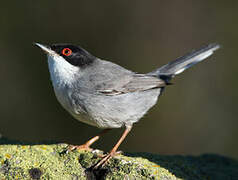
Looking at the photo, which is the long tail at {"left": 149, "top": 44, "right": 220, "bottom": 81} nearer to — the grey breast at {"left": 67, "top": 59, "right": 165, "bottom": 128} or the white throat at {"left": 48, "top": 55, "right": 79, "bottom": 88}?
the grey breast at {"left": 67, "top": 59, "right": 165, "bottom": 128}

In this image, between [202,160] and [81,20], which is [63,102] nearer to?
[202,160]

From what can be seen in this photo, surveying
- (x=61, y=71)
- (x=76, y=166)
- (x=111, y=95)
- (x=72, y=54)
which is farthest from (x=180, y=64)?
(x=76, y=166)

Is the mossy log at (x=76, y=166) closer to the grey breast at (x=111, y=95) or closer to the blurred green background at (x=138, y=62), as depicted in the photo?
the grey breast at (x=111, y=95)

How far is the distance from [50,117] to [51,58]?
187 inches

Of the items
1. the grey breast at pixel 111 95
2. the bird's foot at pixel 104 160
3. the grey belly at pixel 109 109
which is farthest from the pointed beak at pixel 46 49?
the bird's foot at pixel 104 160

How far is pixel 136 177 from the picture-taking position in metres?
4.23

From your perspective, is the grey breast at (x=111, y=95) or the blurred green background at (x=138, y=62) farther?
the blurred green background at (x=138, y=62)

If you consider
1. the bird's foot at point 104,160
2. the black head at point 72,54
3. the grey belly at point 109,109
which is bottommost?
the bird's foot at point 104,160

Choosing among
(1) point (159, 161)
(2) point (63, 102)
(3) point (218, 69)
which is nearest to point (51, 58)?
(2) point (63, 102)

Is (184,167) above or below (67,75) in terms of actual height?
below

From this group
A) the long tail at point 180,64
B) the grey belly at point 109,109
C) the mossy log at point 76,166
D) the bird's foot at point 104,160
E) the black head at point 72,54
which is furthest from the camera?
the long tail at point 180,64

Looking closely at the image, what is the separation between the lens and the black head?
217 inches

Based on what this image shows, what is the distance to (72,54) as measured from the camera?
18.3 feet

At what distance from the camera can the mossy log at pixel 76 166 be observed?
4258 mm
